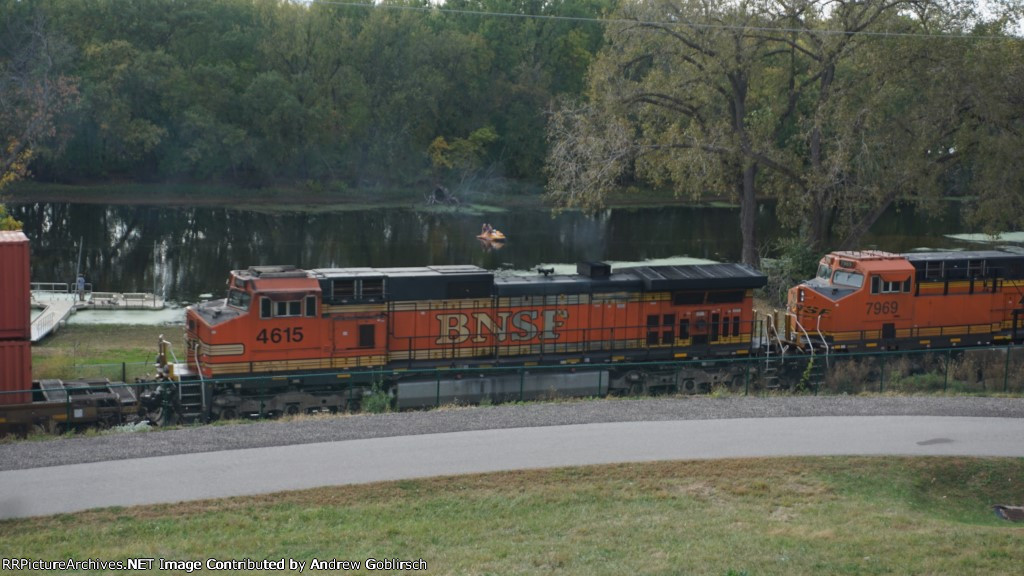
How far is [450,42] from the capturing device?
95.2 m

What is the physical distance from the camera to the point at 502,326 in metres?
29.6

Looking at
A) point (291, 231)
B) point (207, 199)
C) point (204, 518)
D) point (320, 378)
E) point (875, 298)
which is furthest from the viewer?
point (207, 199)

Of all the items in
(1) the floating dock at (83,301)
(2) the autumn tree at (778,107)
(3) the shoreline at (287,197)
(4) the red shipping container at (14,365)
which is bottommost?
(1) the floating dock at (83,301)

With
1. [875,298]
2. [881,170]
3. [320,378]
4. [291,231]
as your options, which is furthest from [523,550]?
[291,231]

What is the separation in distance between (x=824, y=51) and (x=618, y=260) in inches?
749

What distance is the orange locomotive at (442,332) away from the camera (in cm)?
2625

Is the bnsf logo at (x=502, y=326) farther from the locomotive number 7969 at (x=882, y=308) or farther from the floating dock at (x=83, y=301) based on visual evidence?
the floating dock at (x=83, y=301)

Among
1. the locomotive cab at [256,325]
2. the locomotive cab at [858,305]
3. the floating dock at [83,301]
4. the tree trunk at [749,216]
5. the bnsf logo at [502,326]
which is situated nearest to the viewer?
the locomotive cab at [256,325]

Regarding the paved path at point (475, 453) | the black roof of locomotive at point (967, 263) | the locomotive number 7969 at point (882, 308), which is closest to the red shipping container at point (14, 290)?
the paved path at point (475, 453)

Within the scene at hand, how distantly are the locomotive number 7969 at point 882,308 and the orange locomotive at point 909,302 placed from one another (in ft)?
0.10

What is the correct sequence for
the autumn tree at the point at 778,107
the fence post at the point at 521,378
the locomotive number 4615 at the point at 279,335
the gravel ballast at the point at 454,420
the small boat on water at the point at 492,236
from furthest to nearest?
the small boat on water at the point at 492,236 < the autumn tree at the point at 778,107 < the fence post at the point at 521,378 < the locomotive number 4615 at the point at 279,335 < the gravel ballast at the point at 454,420

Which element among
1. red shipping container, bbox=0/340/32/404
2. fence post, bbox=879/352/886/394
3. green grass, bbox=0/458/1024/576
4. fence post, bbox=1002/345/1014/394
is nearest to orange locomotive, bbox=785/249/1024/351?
fence post, bbox=879/352/886/394

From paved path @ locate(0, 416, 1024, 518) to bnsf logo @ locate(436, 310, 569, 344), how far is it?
6.97 metres

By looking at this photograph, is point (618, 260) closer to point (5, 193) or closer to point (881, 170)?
point (881, 170)
